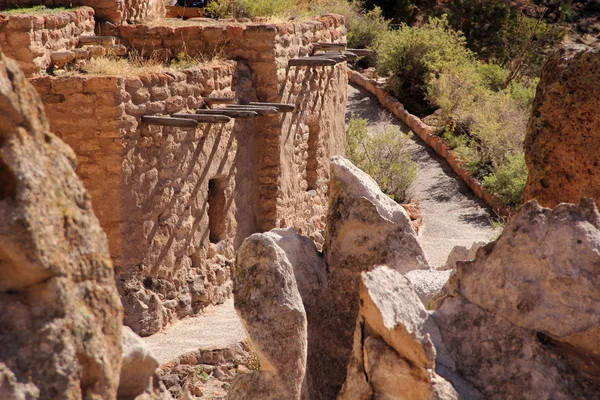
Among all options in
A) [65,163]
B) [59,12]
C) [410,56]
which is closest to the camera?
[65,163]

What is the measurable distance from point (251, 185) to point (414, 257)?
598cm

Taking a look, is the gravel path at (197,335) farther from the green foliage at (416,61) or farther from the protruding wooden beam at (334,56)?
the green foliage at (416,61)

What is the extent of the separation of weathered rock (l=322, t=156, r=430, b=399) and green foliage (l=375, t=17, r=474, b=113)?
15.2 metres

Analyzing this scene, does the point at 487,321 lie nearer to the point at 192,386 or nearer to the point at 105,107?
the point at 192,386

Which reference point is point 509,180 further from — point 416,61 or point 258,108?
point 258,108

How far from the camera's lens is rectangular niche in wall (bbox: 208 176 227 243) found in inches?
420

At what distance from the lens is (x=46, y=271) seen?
2725mm

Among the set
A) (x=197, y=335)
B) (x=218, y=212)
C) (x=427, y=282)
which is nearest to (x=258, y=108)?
(x=218, y=212)

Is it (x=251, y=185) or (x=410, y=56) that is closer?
(x=251, y=185)

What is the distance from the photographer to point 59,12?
33.9 feet

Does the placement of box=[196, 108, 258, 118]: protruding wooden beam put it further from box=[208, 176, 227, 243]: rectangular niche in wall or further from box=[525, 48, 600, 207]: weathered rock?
box=[525, 48, 600, 207]: weathered rock

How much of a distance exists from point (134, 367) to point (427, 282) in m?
2.46

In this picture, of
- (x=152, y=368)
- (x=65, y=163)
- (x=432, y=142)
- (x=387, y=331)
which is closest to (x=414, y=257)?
(x=387, y=331)

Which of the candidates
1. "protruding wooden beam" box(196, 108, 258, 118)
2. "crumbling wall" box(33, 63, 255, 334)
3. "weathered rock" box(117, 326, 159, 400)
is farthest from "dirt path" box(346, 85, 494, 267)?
"weathered rock" box(117, 326, 159, 400)
